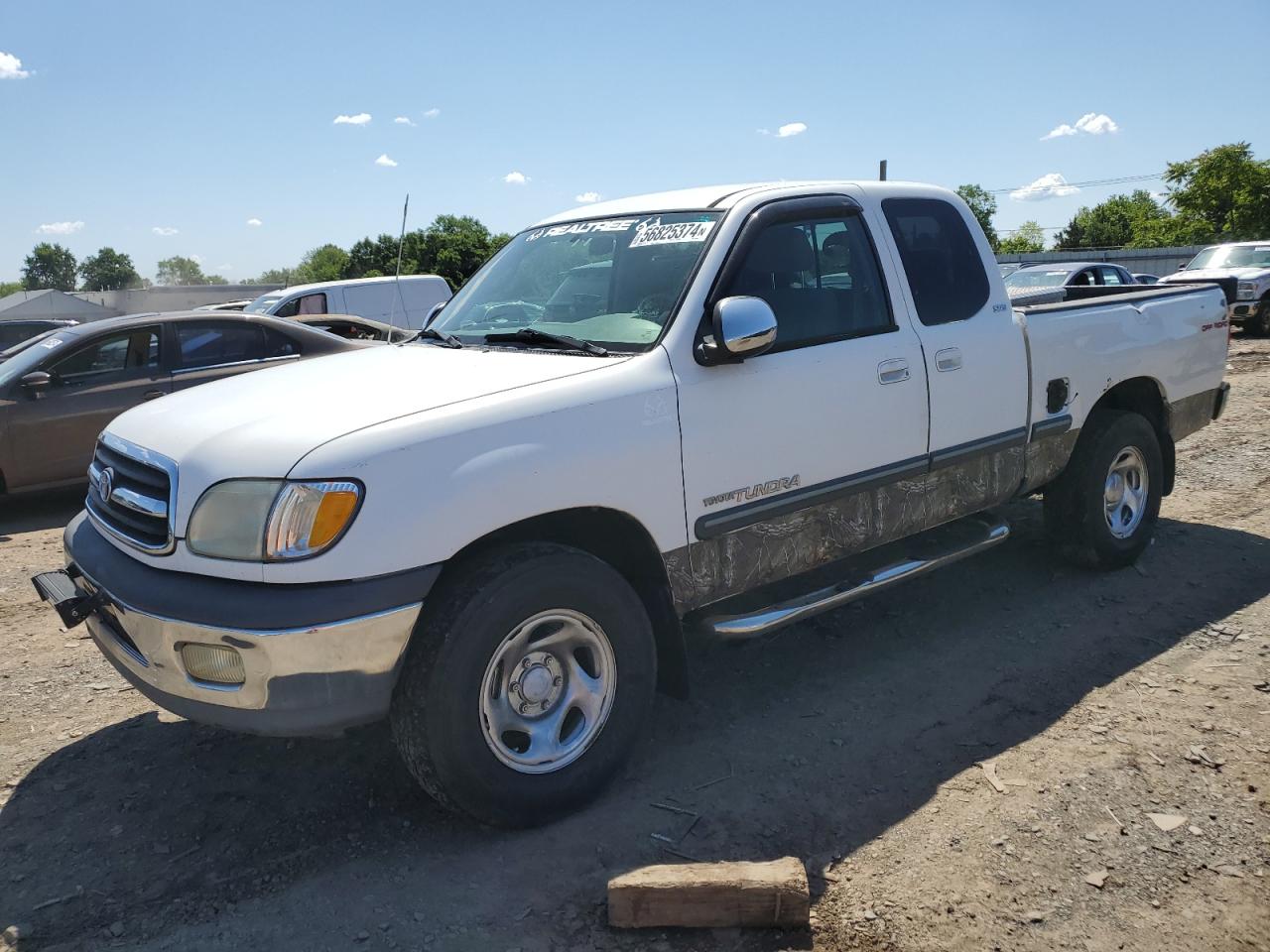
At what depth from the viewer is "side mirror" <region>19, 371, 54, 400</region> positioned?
804 centimetres

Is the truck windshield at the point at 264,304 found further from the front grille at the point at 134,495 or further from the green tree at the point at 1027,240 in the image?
the green tree at the point at 1027,240

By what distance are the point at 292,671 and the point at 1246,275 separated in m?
20.1

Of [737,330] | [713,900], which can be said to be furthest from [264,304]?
[713,900]

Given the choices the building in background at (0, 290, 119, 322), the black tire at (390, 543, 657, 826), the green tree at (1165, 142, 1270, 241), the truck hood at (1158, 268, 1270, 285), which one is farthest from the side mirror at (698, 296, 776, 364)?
the building in background at (0, 290, 119, 322)

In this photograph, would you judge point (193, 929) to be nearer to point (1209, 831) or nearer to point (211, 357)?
point (1209, 831)

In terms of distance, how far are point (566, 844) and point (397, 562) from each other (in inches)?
43.7

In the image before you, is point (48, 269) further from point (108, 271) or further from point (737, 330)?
point (737, 330)

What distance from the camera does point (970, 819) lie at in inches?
129

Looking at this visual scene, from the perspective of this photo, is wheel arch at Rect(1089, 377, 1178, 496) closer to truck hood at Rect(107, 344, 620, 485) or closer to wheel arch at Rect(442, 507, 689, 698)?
wheel arch at Rect(442, 507, 689, 698)

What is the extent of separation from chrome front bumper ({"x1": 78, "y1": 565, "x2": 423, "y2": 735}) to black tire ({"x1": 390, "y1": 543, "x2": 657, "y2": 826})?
104mm

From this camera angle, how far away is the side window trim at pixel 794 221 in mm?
3695

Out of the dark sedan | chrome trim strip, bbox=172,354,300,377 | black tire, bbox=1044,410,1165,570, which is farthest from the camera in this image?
chrome trim strip, bbox=172,354,300,377

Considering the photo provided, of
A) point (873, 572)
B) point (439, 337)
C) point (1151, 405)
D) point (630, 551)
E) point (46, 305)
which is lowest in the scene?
point (873, 572)

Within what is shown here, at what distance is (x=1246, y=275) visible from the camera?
18.2m
